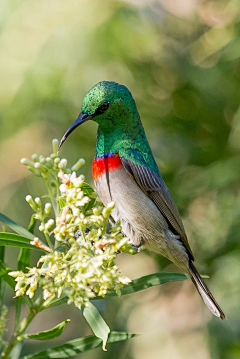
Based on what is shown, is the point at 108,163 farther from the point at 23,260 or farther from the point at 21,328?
the point at 21,328

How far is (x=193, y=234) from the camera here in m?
4.09

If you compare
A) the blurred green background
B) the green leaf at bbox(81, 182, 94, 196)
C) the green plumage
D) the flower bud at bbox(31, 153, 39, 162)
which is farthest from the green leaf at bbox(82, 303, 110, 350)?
the blurred green background

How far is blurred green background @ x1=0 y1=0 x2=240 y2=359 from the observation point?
13.0 ft

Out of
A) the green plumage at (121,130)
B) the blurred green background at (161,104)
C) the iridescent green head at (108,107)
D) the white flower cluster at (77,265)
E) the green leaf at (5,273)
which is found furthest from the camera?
the blurred green background at (161,104)

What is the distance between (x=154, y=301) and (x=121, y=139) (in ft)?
6.08

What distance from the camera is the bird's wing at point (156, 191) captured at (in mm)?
3098

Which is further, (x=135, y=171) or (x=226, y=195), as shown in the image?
(x=226, y=195)

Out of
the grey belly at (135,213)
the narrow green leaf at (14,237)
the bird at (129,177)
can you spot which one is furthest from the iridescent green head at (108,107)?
the narrow green leaf at (14,237)

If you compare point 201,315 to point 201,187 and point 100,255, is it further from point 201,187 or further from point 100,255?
point 100,255

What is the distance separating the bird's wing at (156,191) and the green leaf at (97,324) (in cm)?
117

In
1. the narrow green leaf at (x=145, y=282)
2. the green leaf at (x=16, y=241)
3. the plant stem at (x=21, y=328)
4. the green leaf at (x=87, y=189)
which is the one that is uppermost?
the green leaf at (x=87, y=189)

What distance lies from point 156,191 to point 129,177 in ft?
0.73

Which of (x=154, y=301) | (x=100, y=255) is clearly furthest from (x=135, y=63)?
(x=100, y=255)

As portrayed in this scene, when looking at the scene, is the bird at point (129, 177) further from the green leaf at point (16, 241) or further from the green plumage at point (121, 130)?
the green leaf at point (16, 241)
